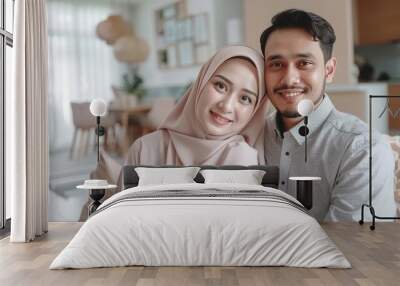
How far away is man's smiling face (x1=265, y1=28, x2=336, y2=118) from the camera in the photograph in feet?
20.1

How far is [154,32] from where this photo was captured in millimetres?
6332

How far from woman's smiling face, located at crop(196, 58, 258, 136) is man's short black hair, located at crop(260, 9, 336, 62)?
350 millimetres

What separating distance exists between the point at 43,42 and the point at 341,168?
3.09m

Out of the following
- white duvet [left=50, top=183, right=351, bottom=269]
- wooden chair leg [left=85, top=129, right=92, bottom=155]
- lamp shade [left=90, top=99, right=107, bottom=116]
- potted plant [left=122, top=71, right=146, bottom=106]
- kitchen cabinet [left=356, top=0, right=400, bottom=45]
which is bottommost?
white duvet [left=50, top=183, right=351, bottom=269]

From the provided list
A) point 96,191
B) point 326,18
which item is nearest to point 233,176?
point 96,191

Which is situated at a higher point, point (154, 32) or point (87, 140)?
point (154, 32)

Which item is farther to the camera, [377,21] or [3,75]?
[377,21]

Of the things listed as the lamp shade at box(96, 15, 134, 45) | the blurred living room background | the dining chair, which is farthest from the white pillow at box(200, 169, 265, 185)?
the lamp shade at box(96, 15, 134, 45)

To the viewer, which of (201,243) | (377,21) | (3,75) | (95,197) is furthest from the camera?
(377,21)

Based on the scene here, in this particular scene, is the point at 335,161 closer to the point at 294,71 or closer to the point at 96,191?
the point at 294,71

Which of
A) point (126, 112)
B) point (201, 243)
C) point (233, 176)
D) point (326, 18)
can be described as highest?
point (326, 18)

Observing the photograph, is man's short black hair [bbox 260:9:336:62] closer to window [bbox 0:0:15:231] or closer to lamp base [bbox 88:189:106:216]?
lamp base [bbox 88:189:106:216]

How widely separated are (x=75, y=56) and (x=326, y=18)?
101 inches

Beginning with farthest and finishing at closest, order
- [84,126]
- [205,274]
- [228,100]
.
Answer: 1. [84,126]
2. [228,100]
3. [205,274]
